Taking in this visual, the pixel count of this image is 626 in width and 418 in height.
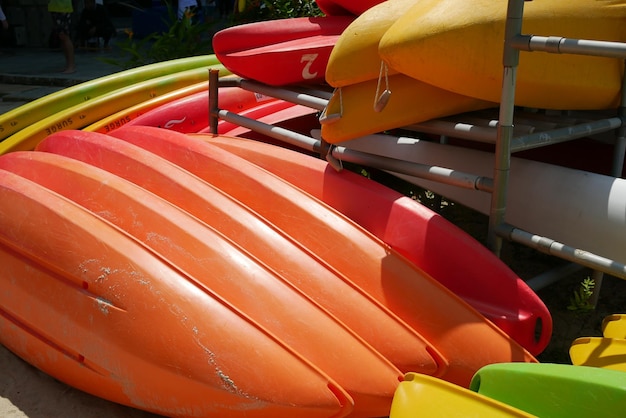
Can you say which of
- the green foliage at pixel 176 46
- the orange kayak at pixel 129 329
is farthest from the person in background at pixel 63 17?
the orange kayak at pixel 129 329

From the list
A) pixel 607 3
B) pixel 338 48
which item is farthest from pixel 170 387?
pixel 607 3

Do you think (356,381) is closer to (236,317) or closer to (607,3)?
(236,317)

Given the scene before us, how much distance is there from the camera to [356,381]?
225 centimetres

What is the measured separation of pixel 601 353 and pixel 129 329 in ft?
4.70

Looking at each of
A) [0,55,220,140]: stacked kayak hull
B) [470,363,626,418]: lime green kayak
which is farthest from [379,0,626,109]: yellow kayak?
[0,55,220,140]: stacked kayak hull

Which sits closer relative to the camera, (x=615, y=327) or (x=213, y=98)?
(x=615, y=327)

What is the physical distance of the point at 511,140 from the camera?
8.38 ft

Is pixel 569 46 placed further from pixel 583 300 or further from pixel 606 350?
pixel 583 300

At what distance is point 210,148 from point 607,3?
159 centimetres

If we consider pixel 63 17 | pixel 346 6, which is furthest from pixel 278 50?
pixel 63 17

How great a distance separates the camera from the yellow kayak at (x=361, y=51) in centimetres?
289

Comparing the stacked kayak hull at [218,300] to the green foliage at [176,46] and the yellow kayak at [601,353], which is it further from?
A: the green foliage at [176,46]

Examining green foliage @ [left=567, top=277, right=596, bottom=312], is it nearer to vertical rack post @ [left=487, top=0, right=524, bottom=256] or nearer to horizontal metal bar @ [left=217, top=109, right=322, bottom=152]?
vertical rack post @ [left=487, top=0, right=524, bottom=256]

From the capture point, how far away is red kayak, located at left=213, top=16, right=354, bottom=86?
138 inches
